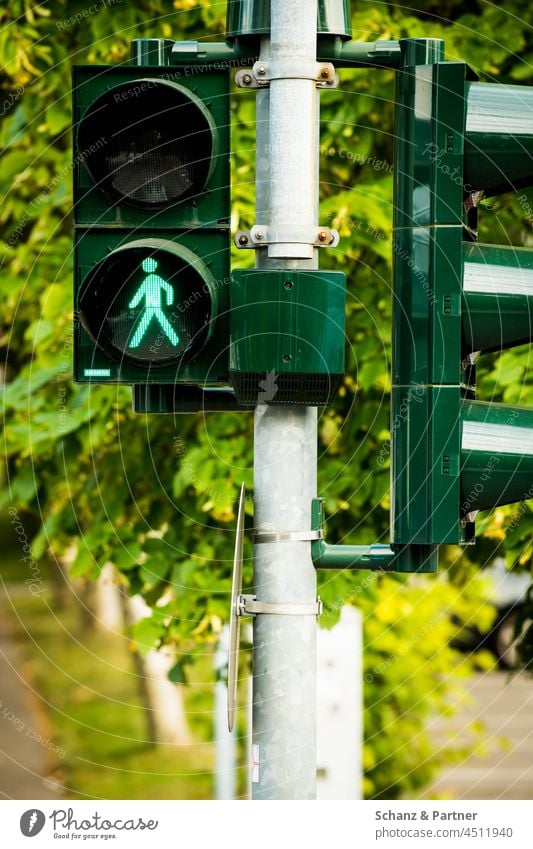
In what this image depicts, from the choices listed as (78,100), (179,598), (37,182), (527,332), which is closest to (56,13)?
(37,182)

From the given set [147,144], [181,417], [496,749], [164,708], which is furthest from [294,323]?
[496,749]

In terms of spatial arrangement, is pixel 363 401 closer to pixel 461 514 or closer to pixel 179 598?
pixel 179 598

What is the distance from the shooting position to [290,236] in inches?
133

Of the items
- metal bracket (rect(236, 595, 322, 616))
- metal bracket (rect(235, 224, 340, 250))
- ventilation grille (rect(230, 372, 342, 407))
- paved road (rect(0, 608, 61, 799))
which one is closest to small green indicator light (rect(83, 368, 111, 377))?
ventilation grille (rect(230, 372, 342, 407))

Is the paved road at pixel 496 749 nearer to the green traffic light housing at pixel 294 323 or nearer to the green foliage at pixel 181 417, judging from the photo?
the green foliage at pixel 181 417

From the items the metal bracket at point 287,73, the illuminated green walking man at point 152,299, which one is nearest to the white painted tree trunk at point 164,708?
the illuminated green walking man at point 152,299

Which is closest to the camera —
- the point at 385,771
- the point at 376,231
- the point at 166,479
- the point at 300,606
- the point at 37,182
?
the point at 300,606

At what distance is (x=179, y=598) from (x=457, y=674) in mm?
4745

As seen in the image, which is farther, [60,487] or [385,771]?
[385,771]

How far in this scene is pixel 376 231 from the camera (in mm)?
6363

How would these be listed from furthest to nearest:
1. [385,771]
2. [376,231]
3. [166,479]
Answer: [385,771] < [166,479] < [376,231]

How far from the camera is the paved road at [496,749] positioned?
16.5 m

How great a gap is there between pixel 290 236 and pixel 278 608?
916mm

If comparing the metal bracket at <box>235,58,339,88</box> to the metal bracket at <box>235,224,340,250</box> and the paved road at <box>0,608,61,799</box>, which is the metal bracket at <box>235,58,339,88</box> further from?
the paved road at <box>0,608,61,799</box>
